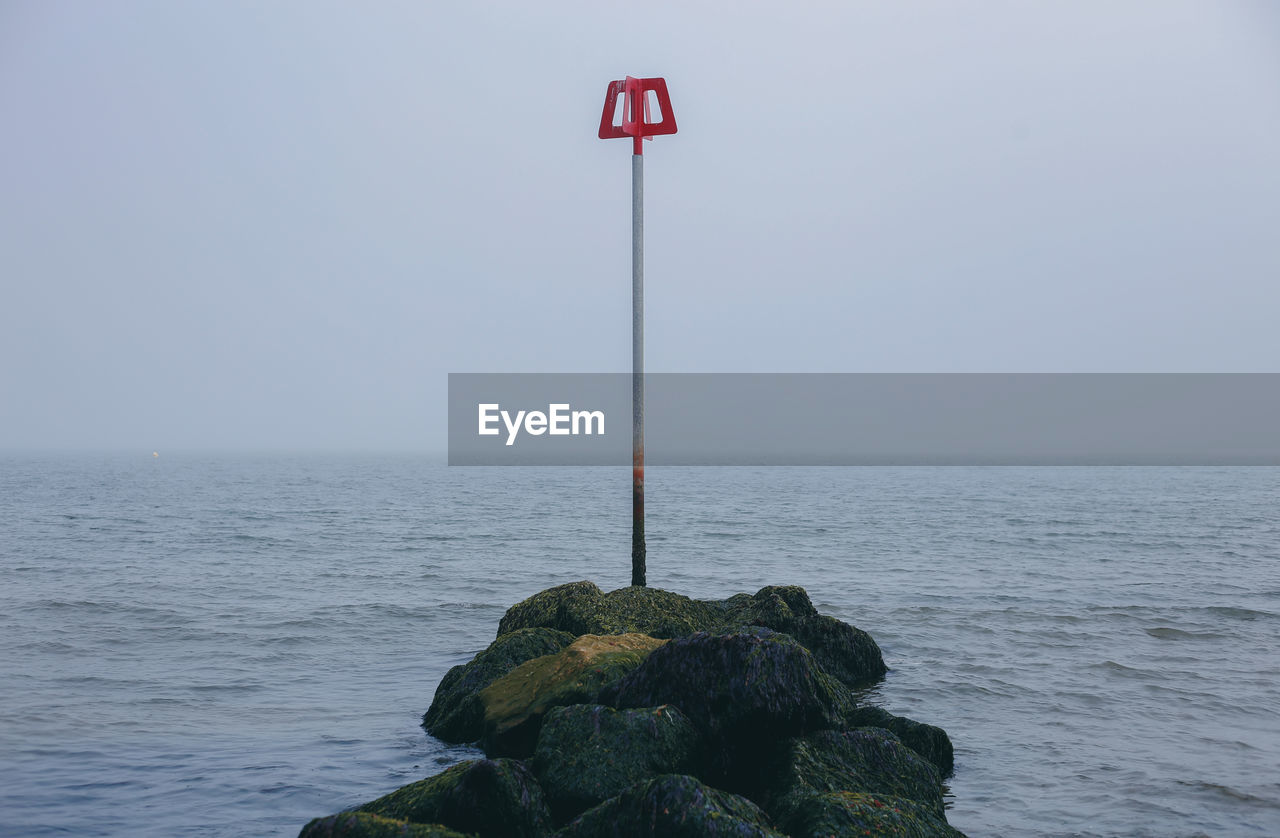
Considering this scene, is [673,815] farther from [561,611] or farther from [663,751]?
[561,611]

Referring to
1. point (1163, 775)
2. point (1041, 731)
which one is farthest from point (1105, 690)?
point (1163, 775)

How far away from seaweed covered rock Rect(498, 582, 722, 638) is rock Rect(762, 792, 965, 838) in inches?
201

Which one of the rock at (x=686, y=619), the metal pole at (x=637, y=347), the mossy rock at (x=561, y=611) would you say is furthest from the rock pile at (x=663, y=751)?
the metal pole at (x=637, y=347)

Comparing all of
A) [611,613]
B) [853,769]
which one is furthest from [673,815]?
[611,613]

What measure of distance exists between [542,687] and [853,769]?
3003 millimetres

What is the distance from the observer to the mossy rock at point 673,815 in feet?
17.4

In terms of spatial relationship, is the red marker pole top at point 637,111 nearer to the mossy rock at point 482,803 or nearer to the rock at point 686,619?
the rock at point 686,619

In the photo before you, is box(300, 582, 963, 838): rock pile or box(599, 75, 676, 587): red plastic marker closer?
box(300, 582, 963, 838): rock pile

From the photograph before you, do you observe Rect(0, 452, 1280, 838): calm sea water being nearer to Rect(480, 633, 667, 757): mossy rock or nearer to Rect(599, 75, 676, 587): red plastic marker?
Rect(480, 633, 667, 757): mossy rock

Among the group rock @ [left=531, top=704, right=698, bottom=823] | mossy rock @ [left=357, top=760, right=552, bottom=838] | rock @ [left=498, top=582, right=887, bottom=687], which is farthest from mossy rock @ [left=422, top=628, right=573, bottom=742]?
mossy rock @ [left=357, top=760, right=552, bottom=838]

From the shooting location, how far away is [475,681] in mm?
10109

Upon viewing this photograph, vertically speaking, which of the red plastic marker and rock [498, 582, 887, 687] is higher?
the red plastic marker

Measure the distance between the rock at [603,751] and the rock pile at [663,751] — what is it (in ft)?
0.03

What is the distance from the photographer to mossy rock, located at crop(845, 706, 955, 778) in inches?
341
